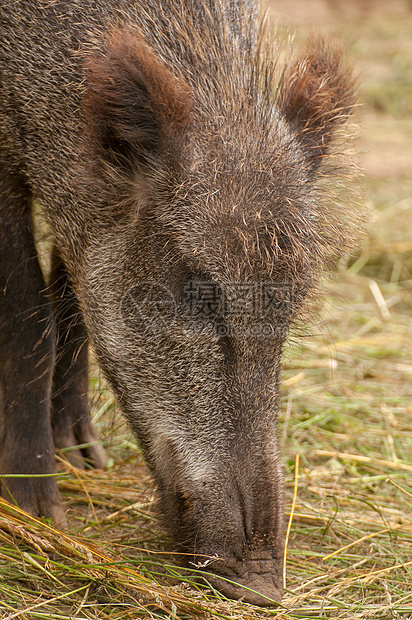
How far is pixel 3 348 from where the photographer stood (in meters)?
4.04

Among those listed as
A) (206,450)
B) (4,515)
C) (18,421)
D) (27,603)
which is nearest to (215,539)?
(206,450)

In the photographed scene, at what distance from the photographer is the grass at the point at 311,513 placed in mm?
3330

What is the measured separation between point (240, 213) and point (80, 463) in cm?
214

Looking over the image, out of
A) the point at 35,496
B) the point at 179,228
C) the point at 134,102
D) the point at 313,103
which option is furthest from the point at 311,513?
the point at 134,102

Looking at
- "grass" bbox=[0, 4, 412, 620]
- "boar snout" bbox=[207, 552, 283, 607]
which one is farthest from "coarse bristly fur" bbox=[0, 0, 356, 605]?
"grass" bbox=[0, 4, 412, 620]

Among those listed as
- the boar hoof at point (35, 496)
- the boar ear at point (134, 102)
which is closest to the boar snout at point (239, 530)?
the boar hoof at point (35, 496)

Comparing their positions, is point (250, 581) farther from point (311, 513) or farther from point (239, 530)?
point (311, 513)

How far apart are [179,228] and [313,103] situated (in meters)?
1.00

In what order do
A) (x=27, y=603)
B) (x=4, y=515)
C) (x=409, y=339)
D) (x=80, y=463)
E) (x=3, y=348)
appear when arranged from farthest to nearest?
(x=409, y=339) < (x=80, y=463) < (x=3, y=348) < (x=4, y=515) < (x=27, y=603)

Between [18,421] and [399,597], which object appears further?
[18,421]

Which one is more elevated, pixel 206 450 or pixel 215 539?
pixel 206 450

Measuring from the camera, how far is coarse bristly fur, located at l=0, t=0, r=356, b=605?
340cm

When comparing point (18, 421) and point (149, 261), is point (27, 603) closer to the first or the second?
point (18, 421)

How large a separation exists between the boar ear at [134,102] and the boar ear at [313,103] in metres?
0.60
